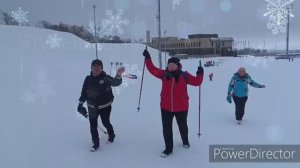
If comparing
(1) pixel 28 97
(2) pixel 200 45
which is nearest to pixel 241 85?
(1) pixel 28 97

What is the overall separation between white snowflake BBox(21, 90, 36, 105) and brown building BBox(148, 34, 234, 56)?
268 feet

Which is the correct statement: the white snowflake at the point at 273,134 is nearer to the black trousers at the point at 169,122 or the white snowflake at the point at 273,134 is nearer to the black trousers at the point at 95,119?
the black trousers at the point at 169,122

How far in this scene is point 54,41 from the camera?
2772 cm

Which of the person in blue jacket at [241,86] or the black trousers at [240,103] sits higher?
the person in blue jacket at [241,86]

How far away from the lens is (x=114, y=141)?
6539 mm

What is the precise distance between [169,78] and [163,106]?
0.55 m

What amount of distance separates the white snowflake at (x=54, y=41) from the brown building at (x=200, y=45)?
6397cm

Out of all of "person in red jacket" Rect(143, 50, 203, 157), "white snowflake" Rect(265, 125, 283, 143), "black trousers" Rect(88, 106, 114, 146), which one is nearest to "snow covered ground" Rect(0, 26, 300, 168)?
"white snowflake" Rect(265, 125, 283, 143)

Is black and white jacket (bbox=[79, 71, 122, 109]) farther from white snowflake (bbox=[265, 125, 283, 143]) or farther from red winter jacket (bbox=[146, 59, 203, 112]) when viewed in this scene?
white snowflake (bbox=[265, 125, 283, 143])

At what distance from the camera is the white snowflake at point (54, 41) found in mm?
26391

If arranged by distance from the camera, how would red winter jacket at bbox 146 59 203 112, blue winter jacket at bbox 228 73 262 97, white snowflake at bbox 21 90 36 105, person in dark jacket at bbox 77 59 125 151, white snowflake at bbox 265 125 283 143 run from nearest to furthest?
red winter jacket at bbox 146 59 203 112 → person in dark jacket at bbox 77 59 125 151 → white snowflake at bbox 265 125 283 143 → blue winter jacket at bbox 228 73 262 97 → white snowflake at bbox 21 90 36 105

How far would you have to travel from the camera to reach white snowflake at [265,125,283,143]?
6.62 m

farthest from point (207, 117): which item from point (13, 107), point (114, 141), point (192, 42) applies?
point (192, 42)

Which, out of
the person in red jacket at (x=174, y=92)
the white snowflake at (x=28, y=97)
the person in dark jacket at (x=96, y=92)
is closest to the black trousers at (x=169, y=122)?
the person in red jacket at (x=174, y=92)
